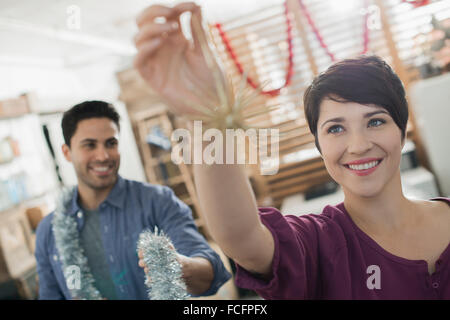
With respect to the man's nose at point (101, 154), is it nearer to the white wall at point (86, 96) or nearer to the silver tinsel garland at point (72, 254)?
the white wall at point (86, 96)

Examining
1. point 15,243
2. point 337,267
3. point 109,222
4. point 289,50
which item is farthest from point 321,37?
point 15,243

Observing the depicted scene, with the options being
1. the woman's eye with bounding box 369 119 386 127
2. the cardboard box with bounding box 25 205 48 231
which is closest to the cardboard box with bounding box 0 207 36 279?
the cardboard box with bounding box 25 205 48 231

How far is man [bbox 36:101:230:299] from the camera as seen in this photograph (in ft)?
2.29

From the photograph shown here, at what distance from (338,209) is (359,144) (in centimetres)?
13

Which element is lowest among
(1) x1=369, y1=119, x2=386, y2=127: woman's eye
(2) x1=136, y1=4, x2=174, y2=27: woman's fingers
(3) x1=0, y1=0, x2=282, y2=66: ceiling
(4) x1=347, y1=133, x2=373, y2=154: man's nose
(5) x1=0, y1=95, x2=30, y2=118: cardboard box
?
(4) x1=347, y1=133, x2=373, y2=154: man's nose

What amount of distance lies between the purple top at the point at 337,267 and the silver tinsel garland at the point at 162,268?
0.16 meters

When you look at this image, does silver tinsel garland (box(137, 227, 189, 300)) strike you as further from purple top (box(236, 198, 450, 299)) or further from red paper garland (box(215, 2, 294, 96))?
red paper garland (box(215, 2, 294, 96))

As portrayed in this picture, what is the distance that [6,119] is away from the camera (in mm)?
1115

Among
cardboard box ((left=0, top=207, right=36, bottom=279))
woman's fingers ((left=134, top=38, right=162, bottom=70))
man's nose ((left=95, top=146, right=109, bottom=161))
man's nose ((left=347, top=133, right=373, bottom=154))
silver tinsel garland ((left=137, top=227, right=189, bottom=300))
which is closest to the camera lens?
woman's fingers ((left=134, top=38, right=162, bottom=70))

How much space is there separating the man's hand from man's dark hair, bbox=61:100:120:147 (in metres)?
0.40

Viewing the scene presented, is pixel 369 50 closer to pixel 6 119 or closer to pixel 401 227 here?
pixel 401 227

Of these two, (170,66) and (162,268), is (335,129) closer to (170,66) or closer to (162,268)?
(170,66)

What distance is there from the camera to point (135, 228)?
0.75 metres
